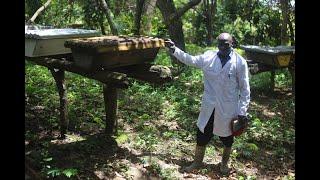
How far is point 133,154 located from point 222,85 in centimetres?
189

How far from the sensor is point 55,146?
21.7 feet

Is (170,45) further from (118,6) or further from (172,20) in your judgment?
(118,6)

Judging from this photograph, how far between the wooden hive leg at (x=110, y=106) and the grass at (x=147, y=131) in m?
0.20

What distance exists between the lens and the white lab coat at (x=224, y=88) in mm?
5957

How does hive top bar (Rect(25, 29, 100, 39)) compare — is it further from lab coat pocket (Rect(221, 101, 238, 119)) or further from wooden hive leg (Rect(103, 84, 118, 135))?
lab coat pocket (Rect(221, 101, 238, 119))

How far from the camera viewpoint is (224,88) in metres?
6.00

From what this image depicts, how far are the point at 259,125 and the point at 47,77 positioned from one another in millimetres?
5883

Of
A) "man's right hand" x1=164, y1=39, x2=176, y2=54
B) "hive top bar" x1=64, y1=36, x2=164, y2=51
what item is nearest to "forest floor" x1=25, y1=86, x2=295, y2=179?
"hive top bar" x1=64, y1=36, x2=164, y2=51

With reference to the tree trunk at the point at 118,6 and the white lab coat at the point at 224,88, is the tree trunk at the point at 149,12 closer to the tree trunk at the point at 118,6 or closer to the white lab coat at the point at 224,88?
the white lab coat at the point at 224,88

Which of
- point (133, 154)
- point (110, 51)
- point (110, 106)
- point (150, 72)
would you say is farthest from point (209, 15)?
point (110, 51)

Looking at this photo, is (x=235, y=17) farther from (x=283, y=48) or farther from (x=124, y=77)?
(x=124, y=77)
